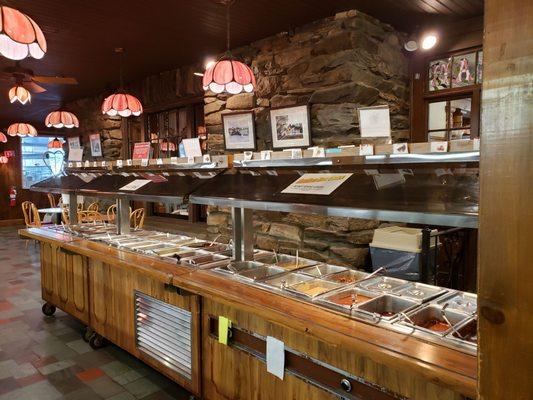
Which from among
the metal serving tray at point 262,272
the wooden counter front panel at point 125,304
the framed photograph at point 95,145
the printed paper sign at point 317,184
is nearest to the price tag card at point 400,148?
the printed paper sign at point 317,184

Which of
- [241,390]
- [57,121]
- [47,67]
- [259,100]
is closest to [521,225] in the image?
[241,390]

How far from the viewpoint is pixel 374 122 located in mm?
3422

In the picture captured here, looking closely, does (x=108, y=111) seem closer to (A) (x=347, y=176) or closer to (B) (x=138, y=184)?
(B) (x=138, y=184)

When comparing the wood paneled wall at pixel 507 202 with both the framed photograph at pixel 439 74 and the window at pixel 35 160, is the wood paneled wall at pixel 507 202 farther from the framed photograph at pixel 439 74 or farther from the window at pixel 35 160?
the window at pixel 35 160

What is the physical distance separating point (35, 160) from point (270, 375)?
1351 centimetres

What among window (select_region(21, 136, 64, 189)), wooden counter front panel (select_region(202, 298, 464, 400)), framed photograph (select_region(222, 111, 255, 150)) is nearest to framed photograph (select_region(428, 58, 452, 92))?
framed photograph (select_region(222, 111, 255, 150))

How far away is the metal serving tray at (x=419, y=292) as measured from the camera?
6.68 ft

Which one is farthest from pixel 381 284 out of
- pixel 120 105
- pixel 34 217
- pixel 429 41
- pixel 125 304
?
pixel 34 217

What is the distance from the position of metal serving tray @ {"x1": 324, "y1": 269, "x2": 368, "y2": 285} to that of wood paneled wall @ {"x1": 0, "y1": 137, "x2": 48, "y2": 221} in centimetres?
1294

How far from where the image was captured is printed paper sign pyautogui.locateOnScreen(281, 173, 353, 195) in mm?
2160

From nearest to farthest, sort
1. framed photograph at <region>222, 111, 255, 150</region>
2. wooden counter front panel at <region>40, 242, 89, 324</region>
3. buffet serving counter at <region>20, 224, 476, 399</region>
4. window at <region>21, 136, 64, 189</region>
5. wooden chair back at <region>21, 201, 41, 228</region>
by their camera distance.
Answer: buffet serving counter at <region>20, 224, 476, 399</region>, wooden counter front panel at <region>40, 242, 89, 324</region>, framed photograph at <region>222, 111, 255, 150</region>, wooden chair back at <region>21, 201, 41, 228</region>, window at <region>21, 136, 64, 189</region>

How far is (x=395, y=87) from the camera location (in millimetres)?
4699

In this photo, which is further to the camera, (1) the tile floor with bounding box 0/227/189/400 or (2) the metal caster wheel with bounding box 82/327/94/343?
(2) the metal caster wheel with bounding box 82/327/94/343

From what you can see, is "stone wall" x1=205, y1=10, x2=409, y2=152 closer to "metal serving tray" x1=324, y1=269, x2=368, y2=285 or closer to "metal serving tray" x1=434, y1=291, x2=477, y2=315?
"metal serving tray" x1=324, y1=269, x2=368, y2=285
